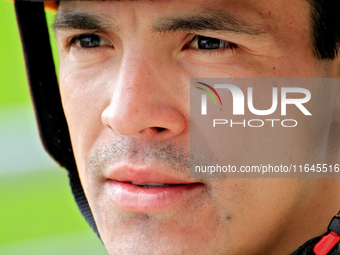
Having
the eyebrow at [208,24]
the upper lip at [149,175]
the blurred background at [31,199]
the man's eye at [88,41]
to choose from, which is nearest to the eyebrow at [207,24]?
the eyebrow at [208,24]

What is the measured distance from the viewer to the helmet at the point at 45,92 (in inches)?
77.1

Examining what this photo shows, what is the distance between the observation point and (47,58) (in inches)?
80.0

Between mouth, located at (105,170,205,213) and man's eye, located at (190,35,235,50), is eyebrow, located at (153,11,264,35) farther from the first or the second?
mouth, located at (105,170,205,213)

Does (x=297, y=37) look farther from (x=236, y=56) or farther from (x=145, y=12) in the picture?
(x=145, y=12)

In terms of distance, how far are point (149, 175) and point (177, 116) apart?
0.19 m

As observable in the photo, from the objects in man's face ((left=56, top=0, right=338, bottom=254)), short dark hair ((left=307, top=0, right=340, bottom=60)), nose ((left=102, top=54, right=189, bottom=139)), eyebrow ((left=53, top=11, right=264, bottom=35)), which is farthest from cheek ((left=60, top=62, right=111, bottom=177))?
short dark hair ((left=307, top=0, right=340, bottom=60))

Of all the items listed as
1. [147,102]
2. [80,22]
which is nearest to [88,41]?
[80,22]

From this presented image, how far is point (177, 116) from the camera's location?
1.26 metres

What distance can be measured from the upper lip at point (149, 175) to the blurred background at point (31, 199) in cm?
357

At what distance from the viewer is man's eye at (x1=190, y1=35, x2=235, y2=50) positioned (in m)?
1.31

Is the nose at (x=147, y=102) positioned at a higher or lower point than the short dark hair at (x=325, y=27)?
lower

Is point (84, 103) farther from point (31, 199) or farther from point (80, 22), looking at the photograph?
point (31, 199)

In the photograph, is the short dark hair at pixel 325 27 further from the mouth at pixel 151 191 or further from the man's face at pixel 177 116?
the mouth at pixel 151 191

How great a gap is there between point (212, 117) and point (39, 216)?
16.3 feet
